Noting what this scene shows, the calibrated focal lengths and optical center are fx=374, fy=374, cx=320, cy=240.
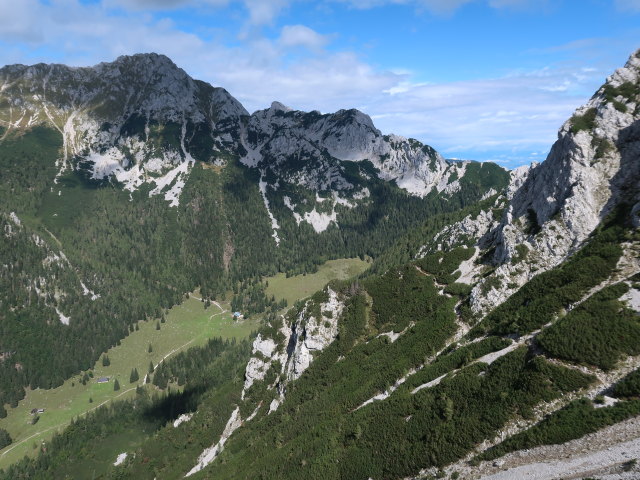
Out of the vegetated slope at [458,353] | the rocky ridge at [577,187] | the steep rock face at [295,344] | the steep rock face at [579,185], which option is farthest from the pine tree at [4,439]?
the steep rock face at [579,185]

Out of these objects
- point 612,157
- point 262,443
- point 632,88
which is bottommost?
point 262,443

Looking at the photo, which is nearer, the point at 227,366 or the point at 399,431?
the point at 399,431

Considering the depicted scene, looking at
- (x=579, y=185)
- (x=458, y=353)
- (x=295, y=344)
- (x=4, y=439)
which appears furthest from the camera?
(x=4, y=439)

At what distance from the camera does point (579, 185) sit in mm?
72562

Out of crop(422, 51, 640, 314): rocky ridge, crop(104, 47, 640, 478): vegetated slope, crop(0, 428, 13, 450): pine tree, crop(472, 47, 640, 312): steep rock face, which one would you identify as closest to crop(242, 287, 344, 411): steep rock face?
crop(104, 47, 640, 478): vegetated slope

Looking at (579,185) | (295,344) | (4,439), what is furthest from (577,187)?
(4,439)

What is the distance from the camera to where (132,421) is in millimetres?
167250

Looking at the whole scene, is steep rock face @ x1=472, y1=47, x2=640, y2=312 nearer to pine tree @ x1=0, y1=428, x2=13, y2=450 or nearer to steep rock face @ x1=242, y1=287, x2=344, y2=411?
steep rock face @ x1=242, y1=287, x2=344, y2=411

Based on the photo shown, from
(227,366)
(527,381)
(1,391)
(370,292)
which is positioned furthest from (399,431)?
(1,391)

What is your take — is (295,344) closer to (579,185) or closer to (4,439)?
(579,185)

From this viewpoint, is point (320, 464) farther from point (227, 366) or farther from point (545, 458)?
point (227, 366)

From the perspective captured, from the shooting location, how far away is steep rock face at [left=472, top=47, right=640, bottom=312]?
70.9 metres

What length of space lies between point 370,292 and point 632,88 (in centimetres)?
7532

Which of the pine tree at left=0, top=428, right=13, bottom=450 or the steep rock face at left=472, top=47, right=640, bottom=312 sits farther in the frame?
the pine tree at left=0, top=428, right=13, bottom=450
